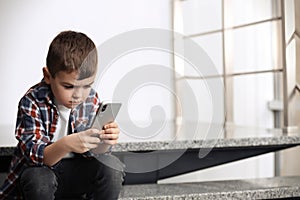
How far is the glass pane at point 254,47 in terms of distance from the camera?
12.1 feet

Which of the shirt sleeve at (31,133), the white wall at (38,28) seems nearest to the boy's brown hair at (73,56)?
the shirt sleeve at (31,133)

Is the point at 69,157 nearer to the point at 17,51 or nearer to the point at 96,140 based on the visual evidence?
the point at 96,140

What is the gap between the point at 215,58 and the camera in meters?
4.09

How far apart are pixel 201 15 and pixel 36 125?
2.60 m

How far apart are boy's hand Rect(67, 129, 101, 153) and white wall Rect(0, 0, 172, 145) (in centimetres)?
234

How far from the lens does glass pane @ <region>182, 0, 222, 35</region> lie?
13.4 ft

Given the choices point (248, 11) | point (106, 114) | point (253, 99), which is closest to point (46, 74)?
point (106, 114)

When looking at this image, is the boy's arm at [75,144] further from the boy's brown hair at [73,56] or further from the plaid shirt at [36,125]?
the boy's brown hair at [73,56]

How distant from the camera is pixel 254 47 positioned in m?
3.76

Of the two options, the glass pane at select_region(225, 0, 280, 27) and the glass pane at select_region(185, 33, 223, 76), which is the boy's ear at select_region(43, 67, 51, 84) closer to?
the glass pane at select_region(225, 0, 280, 27)

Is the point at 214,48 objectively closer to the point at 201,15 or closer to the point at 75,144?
the point at 201,15

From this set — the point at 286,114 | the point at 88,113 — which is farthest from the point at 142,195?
the point at 286,114

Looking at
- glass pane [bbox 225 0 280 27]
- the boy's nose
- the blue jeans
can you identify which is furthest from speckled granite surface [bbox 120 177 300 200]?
glass pane [bbox 225 0 280 27]

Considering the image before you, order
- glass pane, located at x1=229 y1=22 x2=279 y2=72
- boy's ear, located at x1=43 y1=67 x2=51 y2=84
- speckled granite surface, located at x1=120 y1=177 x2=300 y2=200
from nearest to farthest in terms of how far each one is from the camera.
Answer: boy's ear, located at x1=43 y1=67 x2=51 y2=84, speckled granite surface, located at x1=120 y1=177 x2=300 y2=200, glass pane, located at x1=229 y1=22 x2=279 y2=72
